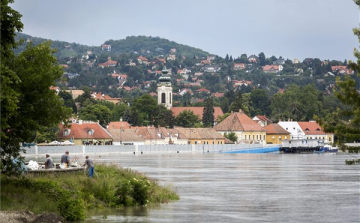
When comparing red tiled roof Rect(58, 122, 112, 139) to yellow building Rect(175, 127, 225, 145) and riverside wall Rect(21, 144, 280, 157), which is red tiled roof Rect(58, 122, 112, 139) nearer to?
riverside wall Rect(21, 144, 280, 157)

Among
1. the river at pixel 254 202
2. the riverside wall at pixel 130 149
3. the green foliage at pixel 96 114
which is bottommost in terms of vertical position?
the river at pixel 254 202

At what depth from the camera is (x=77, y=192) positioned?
37531mm

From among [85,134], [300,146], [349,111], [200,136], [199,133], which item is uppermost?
[199,133]

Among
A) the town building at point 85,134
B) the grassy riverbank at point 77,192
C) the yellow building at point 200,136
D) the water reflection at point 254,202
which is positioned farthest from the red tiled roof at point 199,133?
the grassy riverbank at point 77,192

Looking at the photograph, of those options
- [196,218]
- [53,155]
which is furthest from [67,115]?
[53,155]

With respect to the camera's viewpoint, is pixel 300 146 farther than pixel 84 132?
Yes

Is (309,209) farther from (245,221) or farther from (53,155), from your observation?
(53,155)

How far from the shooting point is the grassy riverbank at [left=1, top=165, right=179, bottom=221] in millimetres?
33750

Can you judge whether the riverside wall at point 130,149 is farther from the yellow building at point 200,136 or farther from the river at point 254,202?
the river at point 254,202

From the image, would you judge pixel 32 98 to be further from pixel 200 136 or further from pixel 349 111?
pixel 200 136

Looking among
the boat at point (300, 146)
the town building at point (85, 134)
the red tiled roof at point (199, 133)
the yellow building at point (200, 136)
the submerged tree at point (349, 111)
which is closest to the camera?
the submerged tree at point (349, 111)

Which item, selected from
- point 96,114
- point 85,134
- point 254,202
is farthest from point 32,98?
point 96,114

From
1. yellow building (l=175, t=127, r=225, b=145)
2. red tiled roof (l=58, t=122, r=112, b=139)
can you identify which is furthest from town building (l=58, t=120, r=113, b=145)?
yellow building (l=175, t=127, r=225, b=145)

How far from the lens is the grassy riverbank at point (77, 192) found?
33.8 metres
